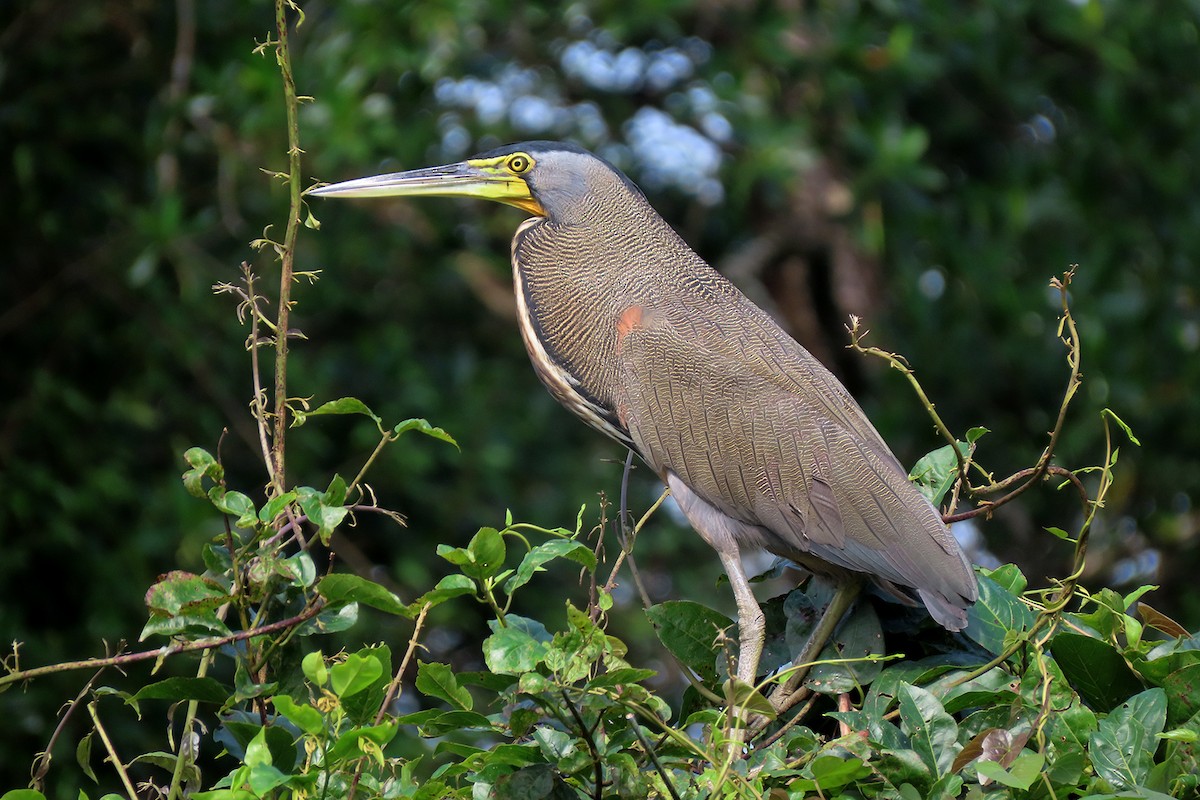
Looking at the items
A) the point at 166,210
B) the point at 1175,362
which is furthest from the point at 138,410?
the point at 1175,362

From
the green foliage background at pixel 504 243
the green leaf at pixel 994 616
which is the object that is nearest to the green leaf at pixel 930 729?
the green leaf at pixel 994 616

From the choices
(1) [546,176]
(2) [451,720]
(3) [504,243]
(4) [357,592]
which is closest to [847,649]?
(2) [451,720]

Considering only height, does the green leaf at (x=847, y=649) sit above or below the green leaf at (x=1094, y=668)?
below

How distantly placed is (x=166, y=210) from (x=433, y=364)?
130cm

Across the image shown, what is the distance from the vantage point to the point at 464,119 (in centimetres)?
525

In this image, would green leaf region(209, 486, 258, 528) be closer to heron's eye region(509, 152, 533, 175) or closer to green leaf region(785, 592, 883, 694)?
green leaf region(785, 592, 883, 694)

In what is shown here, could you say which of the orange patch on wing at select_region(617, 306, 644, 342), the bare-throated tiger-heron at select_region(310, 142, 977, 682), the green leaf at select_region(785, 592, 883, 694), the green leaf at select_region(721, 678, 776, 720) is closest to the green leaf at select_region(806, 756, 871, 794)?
the green leaf at select_region(721, 678, 776, 720)

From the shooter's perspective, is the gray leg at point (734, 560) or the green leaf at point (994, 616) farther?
the gray leg at point (734, 560)

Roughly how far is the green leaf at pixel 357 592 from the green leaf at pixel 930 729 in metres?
0.59

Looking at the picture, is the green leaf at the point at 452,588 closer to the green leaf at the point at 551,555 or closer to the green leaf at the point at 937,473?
the green leaf at the point at 551,555

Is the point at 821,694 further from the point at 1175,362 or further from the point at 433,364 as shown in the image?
the point at 1175,362

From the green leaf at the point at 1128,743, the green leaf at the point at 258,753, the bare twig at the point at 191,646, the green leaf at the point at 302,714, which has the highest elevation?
the green leaf at the point at 302,714

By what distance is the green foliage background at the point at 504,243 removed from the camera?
4.31 m

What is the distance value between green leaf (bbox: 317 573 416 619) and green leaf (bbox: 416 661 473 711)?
10 cm
